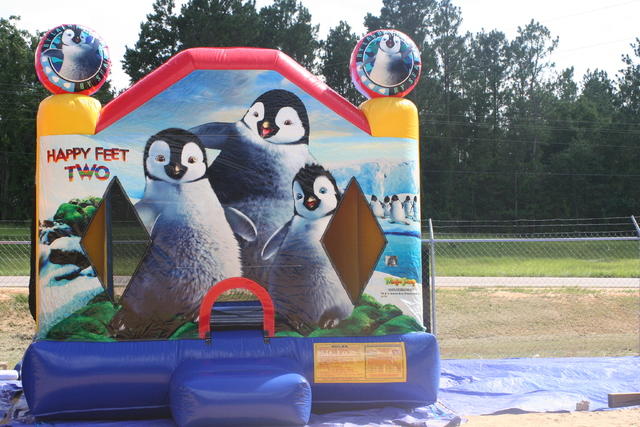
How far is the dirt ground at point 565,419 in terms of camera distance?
547 cm

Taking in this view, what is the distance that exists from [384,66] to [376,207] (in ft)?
3.62

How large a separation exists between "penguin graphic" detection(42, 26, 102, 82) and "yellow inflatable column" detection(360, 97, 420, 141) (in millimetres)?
2135

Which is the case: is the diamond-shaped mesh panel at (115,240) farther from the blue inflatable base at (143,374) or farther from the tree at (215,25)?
the tree at (215,25)

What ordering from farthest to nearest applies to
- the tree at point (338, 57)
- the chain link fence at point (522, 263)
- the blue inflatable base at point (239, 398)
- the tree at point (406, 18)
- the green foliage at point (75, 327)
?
1. the tree at point (406, 18)
2. the tree at point (338, 57)
3. the chain link fence at point (522, 263)
4. the green foliage at point (75, 327)
5. the blue inflatable base at point (239, 398)

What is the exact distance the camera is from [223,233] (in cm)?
559

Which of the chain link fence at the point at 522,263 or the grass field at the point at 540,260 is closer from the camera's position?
the chain link fence at the point at 522,263

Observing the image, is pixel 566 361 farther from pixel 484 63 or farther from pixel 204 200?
pixel 484 63

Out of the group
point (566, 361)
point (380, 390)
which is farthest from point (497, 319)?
point (380, 390)

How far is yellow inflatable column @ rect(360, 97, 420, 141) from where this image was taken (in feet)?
19.0

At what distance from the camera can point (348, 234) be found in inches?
231

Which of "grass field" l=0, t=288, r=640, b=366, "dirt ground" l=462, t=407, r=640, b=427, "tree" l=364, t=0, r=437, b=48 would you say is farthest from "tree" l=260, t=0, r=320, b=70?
"dirt ground" l=462, t=407, r=640, b=427

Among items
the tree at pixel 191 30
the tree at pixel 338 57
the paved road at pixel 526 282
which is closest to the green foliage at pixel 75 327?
the paved road at pixel 526 282

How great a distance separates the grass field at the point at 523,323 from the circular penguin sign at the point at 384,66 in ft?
12.3

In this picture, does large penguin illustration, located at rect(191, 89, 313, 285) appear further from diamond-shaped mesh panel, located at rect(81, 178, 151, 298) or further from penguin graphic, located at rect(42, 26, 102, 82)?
penguin graphic, located at rect(42, 26, 102, 82)
